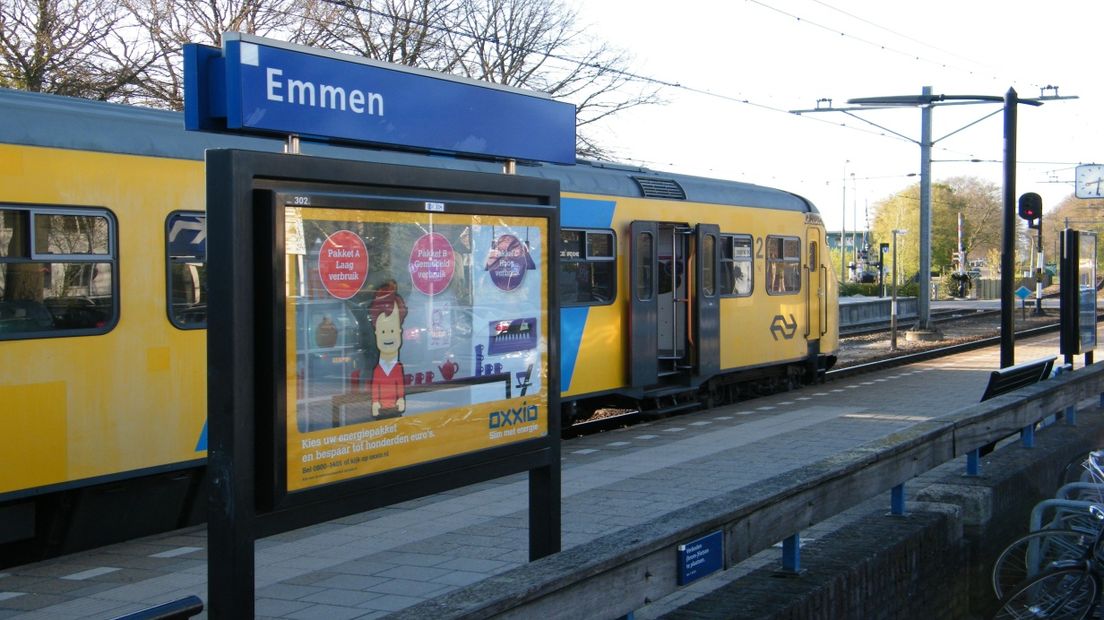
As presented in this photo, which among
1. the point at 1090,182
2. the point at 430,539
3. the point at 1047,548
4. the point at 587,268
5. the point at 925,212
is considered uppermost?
the point at 1090,182

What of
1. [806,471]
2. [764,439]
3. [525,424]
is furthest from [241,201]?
[764,439]

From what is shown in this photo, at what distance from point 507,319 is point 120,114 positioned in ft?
14.4

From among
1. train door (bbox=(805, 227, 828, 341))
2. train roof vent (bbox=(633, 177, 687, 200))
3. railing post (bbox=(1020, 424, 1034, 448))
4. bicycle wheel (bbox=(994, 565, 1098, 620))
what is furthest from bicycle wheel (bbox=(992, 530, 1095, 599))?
train door (bbox=(805, 227, 828, 341))

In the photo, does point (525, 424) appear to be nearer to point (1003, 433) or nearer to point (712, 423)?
point (1003, 433)

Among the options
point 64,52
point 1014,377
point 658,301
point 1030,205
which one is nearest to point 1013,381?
point 1014,377

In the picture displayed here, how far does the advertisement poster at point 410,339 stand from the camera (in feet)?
13.1

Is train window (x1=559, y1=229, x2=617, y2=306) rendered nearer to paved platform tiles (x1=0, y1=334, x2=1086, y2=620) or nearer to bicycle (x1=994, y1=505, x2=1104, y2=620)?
paved platform tiles (x1=0, y1=334, x2=1086, y2=620)

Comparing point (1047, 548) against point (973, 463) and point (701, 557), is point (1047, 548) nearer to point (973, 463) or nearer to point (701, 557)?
point (973, 463)

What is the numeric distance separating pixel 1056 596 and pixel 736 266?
34.5ft

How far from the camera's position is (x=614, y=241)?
43.8 ft

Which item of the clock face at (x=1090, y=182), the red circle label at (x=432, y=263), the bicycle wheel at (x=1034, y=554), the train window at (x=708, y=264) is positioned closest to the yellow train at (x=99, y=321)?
the red circle label at (x=432, y=263)

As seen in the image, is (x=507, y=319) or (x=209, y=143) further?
(x=209, y=143)

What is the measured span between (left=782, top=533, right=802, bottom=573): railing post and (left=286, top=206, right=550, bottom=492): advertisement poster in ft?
3.97

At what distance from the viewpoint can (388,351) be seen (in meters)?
4.30
